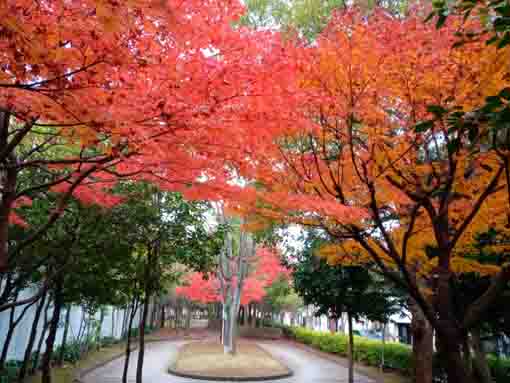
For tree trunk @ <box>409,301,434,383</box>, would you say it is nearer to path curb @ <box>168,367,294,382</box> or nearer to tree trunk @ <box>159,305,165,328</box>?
path curb @ <box>168,367,294,382</box>

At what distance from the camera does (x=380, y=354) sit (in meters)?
19.0

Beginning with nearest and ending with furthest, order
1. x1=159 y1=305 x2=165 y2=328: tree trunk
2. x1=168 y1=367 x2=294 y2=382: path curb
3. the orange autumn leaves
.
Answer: the orange autumn leaves, x1=168 y1=367 x2=294 y2=382: path curb, x1=159 y1=305 x2=165 y2=328: tree trunk

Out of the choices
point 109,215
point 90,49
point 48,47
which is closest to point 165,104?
point 90,49

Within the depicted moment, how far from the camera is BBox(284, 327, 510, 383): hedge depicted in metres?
13.4

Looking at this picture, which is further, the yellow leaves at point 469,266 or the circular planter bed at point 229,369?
the circular planter bed at point 229,369

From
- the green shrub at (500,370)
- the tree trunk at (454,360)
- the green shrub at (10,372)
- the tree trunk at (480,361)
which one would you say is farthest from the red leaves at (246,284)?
the tree trunk at (454,360)

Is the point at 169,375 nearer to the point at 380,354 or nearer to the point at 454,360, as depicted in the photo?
the point at 380,354

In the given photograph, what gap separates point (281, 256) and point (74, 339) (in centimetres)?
1166

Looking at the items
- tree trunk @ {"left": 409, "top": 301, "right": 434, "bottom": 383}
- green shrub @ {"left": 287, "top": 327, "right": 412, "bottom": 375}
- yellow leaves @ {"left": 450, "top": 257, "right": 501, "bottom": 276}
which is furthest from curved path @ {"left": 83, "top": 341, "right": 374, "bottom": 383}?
yellow leaves @ {"left": 450, "top": 257, "right": 501, "bottom": 276}

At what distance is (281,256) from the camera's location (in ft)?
52.6

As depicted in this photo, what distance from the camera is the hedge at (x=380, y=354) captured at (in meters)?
13.4

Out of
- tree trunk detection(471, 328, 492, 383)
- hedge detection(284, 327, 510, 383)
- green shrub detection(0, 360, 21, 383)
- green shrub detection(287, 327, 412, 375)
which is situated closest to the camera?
green shrub detection(0, 360, 21, 383)

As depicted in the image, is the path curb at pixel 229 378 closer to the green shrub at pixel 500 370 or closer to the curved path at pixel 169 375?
the curved path at pixel 169 375

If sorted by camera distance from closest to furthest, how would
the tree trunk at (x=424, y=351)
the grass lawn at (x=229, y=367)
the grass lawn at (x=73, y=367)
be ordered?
the tree trunk at (x=424, y=351)
the grass lawn at (x=73, y=367)
the grass lawn at (x=229, y=367)
